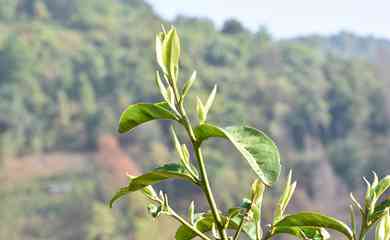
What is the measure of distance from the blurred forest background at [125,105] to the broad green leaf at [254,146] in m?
17.8

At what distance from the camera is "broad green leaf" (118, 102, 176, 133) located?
566mm

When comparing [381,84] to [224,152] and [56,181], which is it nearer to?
[224,152]

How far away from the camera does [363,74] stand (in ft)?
101

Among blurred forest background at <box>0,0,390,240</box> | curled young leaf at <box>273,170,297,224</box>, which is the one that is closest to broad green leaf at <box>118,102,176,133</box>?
curled young leaf at <box>273,170,297,224</box>

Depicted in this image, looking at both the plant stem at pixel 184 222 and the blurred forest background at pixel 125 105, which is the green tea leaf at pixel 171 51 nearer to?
the plant stem at pixel 184 222

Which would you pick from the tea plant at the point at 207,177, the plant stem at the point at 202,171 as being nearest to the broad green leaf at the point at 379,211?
the tea plant at the point at 207,177

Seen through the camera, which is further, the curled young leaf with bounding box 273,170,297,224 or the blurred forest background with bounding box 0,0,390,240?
the blurred forest background with bounding box 0,0,390,240

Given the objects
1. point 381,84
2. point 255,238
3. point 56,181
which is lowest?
point 56,181

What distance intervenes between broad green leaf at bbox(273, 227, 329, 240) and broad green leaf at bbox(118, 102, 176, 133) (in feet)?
0.38

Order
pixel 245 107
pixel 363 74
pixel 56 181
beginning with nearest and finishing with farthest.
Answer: pixel 56 181, pixel 245 107, pixel 363 74

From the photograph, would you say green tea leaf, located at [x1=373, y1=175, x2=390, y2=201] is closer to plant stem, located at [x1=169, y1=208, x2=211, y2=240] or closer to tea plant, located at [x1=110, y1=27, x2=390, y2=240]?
tea plant, located at [x1=110, y1=27, x2=390, y2=240]

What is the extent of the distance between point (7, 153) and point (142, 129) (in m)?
4.09

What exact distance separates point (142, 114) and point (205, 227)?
0.40 ft

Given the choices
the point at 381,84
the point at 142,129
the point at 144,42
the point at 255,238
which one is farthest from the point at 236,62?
the point at 255,238
